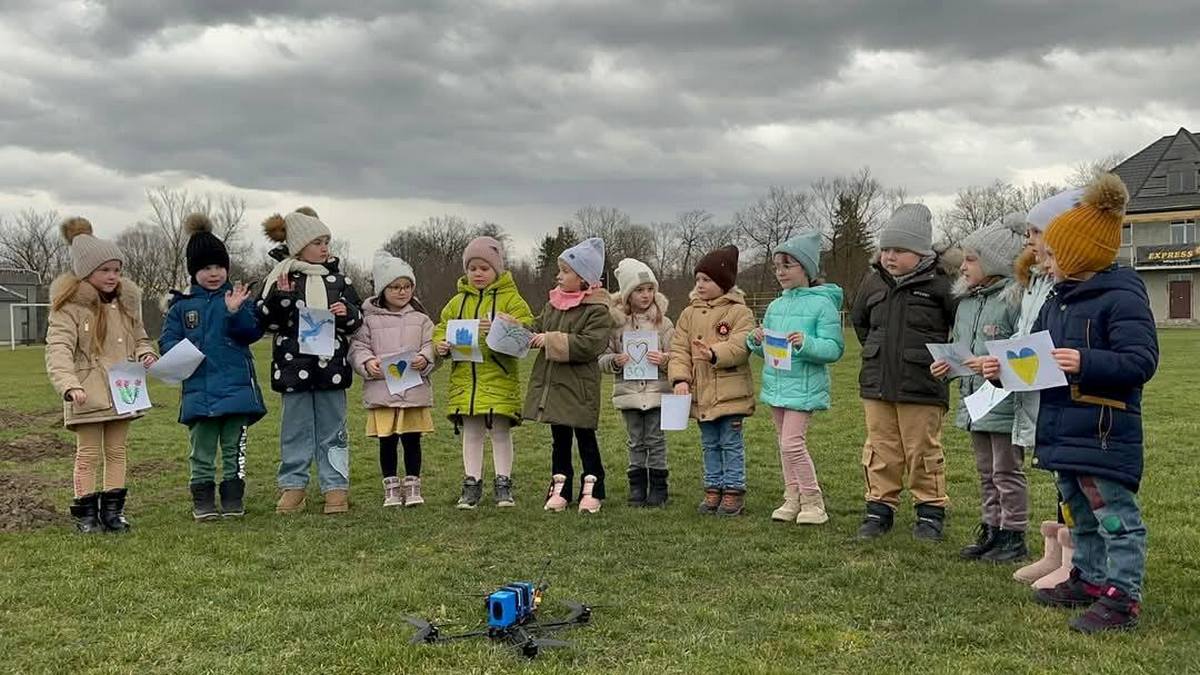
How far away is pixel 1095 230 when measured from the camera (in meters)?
4.52

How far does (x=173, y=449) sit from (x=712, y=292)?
23.9 feet

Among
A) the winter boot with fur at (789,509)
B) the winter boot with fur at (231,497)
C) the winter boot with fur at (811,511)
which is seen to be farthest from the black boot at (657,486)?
the winter boot with fur at (231,497)

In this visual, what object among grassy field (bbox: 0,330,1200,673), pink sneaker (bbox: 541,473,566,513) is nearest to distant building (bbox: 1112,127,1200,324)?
grassy field (bbox: 0,330,1200,673)

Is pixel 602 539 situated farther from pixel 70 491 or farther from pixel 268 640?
pixel 70 491

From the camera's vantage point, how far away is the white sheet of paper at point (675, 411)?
7.19m

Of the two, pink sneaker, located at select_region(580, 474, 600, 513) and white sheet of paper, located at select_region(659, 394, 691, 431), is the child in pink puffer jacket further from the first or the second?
white sheet of paper, located at select_region(659, 394, 691, 431)

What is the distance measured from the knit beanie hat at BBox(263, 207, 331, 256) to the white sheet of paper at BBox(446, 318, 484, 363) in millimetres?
1192

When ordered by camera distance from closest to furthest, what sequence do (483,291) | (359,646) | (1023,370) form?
(359,646) < (1023,370) < (483,291)

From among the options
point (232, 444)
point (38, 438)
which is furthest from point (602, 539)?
point (38, 438)

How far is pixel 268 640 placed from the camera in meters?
4.39

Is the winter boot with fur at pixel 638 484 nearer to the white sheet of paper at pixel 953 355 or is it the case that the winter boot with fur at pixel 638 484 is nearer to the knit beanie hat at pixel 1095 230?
the white sheet of paper at pixel 953 355

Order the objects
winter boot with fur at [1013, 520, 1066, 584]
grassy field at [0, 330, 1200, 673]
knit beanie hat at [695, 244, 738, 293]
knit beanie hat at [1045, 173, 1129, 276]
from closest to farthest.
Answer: grassy field at [0, 330, 1200, 673] → knit beanie hat at [1045, 173, 1129, 276] → winter boot with fur at [1013, 520, 1066, 584] → knit beanie hat at [695, 244, 738, 293]

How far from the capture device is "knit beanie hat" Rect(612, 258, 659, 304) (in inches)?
308

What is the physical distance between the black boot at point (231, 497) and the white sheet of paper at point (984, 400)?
5147 mm
